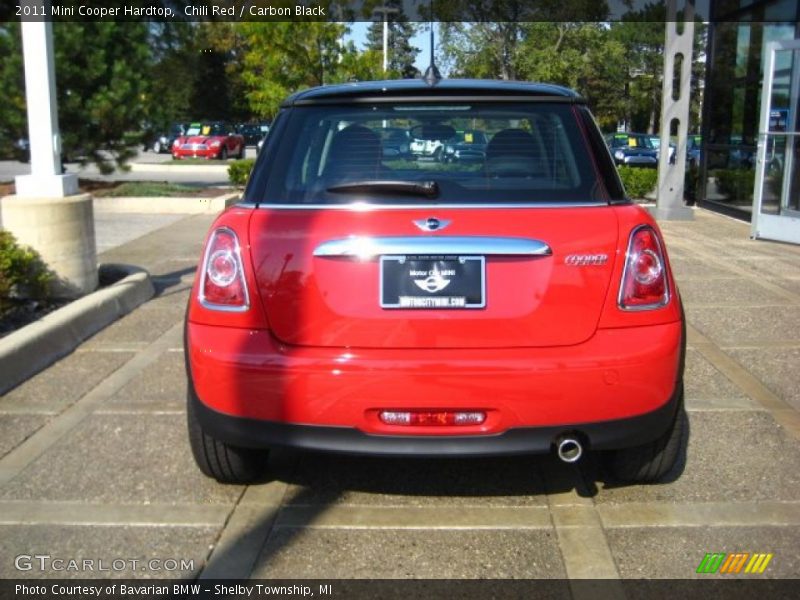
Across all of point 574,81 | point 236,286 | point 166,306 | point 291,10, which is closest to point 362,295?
point 236,286

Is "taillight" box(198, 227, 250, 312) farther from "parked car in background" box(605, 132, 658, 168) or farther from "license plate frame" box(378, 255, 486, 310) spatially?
"parked car in background" box(605, 132, 658, 168)

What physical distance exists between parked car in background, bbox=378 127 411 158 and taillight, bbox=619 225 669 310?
1051mm

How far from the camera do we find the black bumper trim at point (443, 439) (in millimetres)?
3189

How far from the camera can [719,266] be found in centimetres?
947

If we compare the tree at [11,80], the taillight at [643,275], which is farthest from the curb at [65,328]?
the tree at [11,80]

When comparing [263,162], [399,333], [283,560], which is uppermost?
[263,162]

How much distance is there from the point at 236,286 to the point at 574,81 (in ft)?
95.8

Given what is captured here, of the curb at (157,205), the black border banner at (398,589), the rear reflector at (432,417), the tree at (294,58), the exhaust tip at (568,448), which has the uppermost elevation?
the tree at (294,58)

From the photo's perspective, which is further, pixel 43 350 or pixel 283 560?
pixel 43 350

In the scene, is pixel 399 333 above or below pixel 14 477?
above

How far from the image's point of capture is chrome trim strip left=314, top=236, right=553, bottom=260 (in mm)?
3170

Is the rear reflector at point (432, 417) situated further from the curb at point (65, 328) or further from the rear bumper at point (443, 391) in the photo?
the curb at point (65, 328)

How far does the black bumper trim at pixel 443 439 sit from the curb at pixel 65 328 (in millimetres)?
2524

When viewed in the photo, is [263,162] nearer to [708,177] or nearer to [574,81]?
[708,177]
